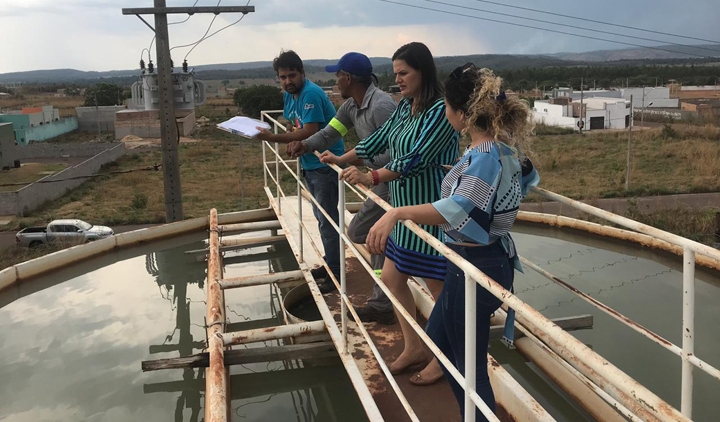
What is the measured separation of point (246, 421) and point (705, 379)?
3.02m

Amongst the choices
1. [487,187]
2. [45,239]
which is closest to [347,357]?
[487,187]

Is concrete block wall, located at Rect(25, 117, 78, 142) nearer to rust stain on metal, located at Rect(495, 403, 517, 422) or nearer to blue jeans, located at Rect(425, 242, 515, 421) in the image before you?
rust stain on metal, located at Rect(495, 403, 517, 422)

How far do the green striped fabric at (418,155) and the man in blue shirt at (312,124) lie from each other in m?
1.13

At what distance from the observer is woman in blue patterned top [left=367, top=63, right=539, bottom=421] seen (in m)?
1.90

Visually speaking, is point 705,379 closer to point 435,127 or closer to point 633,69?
point 435,127

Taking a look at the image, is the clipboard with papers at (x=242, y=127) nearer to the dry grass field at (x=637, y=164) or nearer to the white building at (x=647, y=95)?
the dry grass field at (x=637, y=164)

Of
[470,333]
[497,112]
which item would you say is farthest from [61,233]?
[470,333]

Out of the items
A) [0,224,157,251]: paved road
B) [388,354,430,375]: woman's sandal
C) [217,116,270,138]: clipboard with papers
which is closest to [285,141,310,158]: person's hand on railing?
[217,116,270,138]: clipboard with papers

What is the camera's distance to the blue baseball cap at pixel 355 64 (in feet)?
11.3

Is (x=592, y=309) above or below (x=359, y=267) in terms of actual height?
below

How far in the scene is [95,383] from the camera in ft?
14.1

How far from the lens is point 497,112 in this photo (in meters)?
1.99

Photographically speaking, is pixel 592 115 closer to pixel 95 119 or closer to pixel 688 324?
pixel 95 119

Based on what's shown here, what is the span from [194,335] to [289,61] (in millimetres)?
2509
